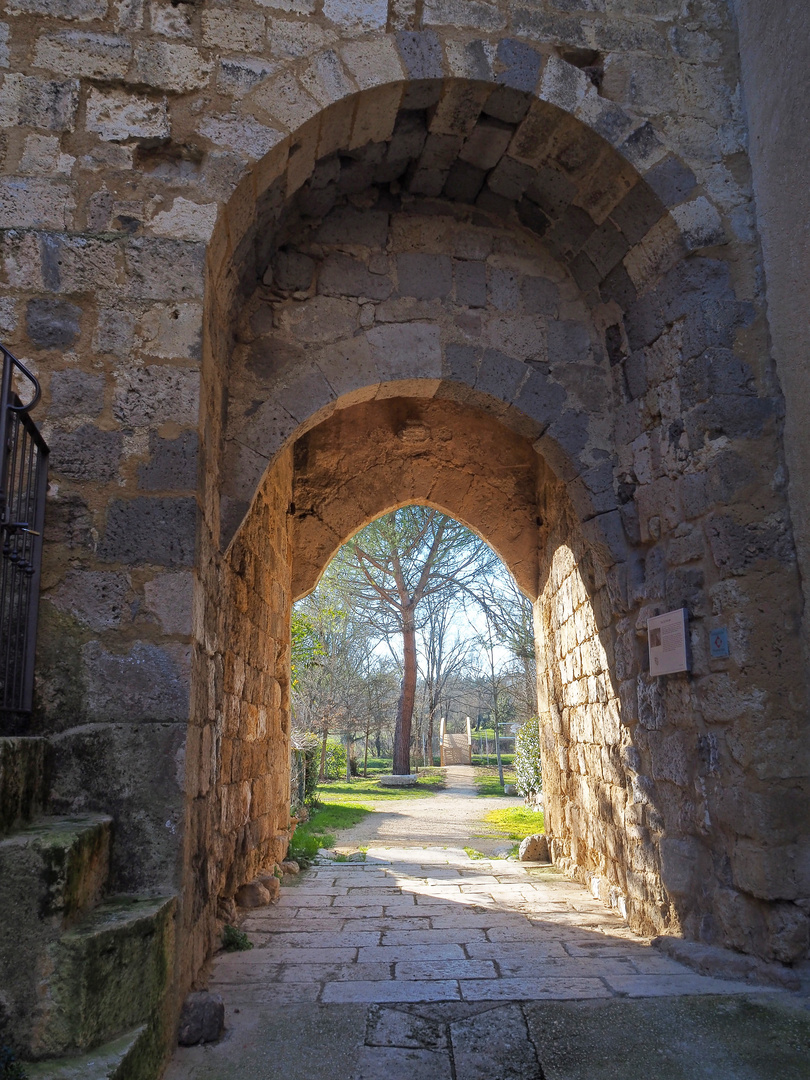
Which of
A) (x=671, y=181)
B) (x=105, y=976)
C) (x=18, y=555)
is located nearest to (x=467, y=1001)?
(x=105, y=976)

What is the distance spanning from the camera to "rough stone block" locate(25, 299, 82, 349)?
268 cm

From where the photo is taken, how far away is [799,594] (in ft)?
9.27

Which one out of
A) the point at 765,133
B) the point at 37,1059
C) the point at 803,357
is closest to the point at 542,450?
the point at 803,357

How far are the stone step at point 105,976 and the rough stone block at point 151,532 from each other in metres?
1.01

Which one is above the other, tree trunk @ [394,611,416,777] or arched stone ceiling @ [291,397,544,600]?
arched stone ceiling @ [291,397,544,600]

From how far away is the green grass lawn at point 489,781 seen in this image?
13445 mm

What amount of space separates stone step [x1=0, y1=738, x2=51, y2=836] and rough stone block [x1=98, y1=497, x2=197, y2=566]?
62cm

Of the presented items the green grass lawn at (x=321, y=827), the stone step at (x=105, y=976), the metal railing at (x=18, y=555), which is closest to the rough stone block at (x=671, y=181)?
the metal railing at (x=18, y=555)

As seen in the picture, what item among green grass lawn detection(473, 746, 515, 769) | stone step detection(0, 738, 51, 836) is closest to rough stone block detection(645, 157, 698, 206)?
stone step detection(0, 738, 51, 836)

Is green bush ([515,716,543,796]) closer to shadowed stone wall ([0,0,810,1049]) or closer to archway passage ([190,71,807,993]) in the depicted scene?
archway passage ([190,71,807,993])

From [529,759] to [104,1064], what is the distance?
330 inches

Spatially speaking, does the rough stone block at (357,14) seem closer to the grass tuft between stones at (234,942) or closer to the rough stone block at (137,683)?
the rough stone block at (137,683)

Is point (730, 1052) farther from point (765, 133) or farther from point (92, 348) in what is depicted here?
point (765, 133)

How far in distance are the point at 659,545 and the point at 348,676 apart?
15.4 meters
